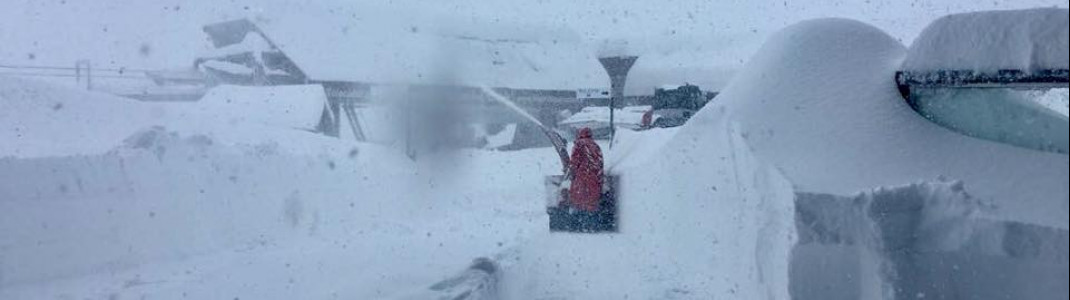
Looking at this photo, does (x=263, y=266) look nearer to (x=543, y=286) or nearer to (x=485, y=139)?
(x=543, y=286)

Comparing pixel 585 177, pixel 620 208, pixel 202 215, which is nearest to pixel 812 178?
pixel 585 177

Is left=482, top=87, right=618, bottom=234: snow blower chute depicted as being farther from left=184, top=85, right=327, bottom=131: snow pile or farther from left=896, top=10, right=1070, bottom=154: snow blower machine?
left=184, top=85, right=327, bottom=131: snow pile

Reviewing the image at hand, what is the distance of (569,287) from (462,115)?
73.7ft

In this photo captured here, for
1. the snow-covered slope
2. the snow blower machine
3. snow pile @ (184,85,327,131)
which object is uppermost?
snow pile @ (184,85,327,131)

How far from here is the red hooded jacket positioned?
9469 millimetres

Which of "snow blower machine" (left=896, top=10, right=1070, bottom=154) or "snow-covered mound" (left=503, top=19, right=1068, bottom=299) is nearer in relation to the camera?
"snow blower machine" (left=896, top=10, right=1070, bottom=154)

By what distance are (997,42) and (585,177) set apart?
7022 millimetres

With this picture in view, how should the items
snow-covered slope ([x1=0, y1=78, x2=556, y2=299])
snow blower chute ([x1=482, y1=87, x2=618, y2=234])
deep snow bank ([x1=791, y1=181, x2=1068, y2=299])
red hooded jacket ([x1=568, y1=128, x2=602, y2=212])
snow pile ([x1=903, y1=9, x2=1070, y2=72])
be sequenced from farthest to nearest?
snow blower chute ([x1=482, y1=87, x2=618, y2=234]) < red hooded jacket ([x1=568, y1=128, x2=602, y2=212]) < snow-covered slope ([x1=0, y1=78, x2=556, y2=299]) < deep snow bank ([x1=791, y1=181, x2=1068, y2=299]) < snow pile ([x1=903, y1=9, x2=1070, y2=72])

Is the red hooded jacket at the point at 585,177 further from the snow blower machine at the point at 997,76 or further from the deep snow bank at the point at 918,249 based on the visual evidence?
the snow blower machine at the point at 997,76

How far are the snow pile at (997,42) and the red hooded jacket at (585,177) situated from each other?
21.4 ft

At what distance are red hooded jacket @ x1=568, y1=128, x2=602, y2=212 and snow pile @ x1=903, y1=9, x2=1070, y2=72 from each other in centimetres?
652

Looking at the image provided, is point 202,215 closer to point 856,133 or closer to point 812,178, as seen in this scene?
point 812,178

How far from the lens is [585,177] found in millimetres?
9477

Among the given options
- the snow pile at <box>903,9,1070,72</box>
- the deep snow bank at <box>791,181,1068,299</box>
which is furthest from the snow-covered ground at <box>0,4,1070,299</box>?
the snow pile at <box>903,9,1070,72</box>
